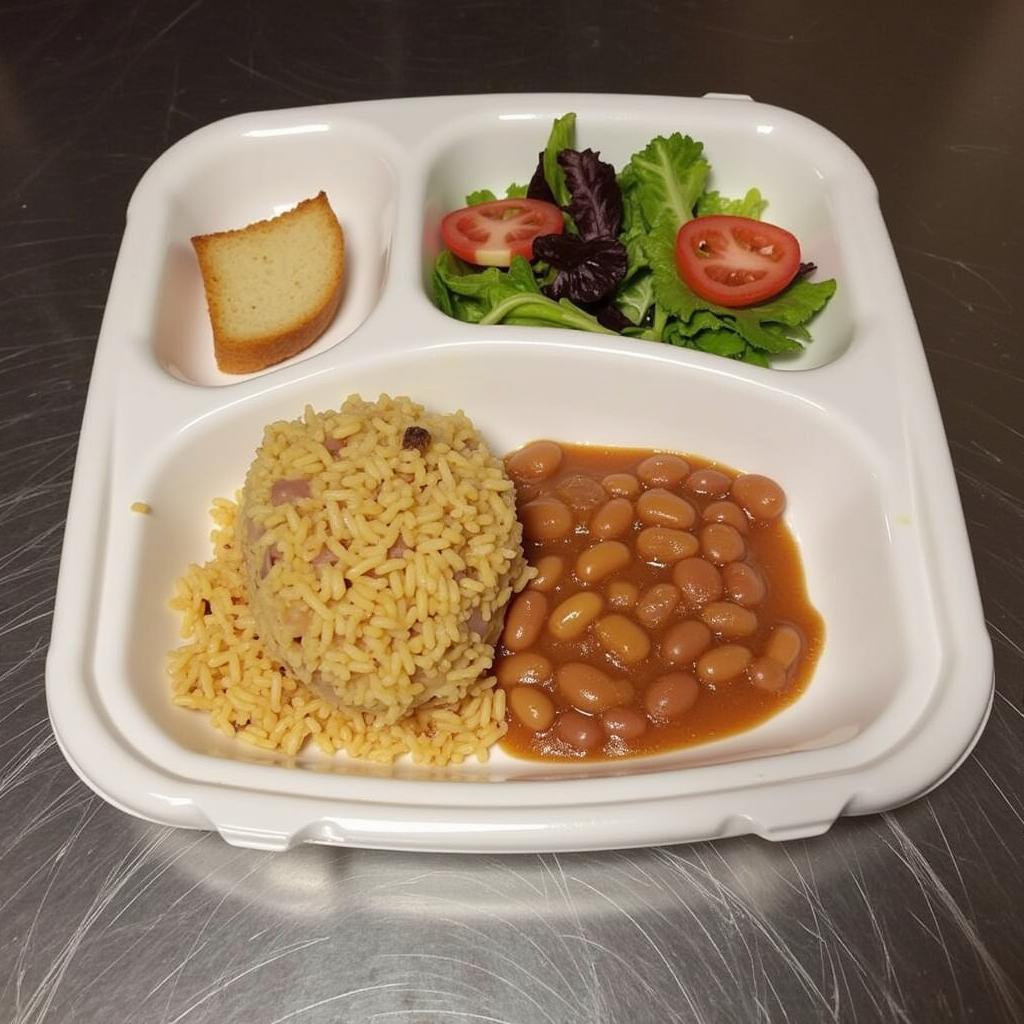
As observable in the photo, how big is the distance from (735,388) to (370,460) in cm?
105

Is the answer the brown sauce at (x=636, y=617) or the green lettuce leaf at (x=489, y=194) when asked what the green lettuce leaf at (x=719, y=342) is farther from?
the green lettuce leaf at (x=489, y=194)

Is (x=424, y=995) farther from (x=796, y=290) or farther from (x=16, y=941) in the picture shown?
(x=796, y=290)

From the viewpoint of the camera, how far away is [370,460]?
6.81 ft

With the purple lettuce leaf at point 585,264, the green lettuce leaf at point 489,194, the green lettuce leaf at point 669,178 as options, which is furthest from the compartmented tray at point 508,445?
the purple lettuce leaf at point 585,264

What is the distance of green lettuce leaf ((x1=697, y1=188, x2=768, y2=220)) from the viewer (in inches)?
117

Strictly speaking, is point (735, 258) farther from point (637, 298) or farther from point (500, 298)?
point (500, 298)

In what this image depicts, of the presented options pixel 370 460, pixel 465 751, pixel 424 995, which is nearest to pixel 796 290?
pixel 370 460

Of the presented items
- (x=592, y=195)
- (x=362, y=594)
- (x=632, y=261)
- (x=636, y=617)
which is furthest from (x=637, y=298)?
(x=362, y=594)

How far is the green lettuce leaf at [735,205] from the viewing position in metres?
2.97

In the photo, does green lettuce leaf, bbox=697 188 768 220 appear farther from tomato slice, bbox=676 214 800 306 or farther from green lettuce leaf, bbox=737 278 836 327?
green lettuce leaf, bbox=737 278 836 327

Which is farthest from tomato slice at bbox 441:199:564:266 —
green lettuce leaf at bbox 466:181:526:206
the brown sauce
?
the brown sauce

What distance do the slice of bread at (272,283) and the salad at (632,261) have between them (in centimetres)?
39

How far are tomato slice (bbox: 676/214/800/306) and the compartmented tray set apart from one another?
0.16 meters

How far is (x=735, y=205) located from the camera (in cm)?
299
